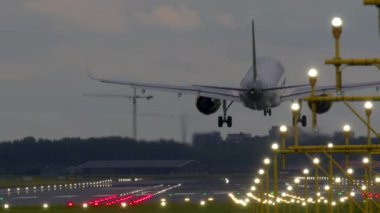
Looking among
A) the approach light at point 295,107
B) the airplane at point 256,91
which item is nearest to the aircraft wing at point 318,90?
the airplane at point 256,91

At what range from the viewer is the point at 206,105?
→ 347 feet

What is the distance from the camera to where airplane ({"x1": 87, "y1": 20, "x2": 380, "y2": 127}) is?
3888 inches

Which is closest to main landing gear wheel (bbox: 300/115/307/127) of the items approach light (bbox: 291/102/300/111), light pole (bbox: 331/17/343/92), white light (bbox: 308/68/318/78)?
approach light (bbox: 291/102/300/111)

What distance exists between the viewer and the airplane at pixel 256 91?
9875cm

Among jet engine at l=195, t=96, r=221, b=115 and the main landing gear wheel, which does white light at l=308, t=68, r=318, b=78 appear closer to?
jet engine at l=195, t=96, r=221, b=115

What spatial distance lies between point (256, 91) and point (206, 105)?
9092 mm

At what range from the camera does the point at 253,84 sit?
98.4 meters

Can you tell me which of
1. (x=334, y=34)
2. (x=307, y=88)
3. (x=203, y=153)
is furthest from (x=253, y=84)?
(x=203, y=153)

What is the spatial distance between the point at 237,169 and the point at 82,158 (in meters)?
28.2

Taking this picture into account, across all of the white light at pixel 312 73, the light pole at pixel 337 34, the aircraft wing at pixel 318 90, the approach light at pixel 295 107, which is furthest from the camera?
the aircraft wing at pixel 318 90

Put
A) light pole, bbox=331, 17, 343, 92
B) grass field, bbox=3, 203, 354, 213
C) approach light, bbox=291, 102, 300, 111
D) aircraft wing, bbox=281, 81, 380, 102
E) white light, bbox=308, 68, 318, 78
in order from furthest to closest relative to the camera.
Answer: aircraft wing, bbox=281, 81, 380, 102, grass field, bbox=3, 203, 354, 213, approach light, bbox=291, 102, 300, 111, white light, bbox=308, 68, 318, 78, light pole, bbox=331, 17, 343, 92

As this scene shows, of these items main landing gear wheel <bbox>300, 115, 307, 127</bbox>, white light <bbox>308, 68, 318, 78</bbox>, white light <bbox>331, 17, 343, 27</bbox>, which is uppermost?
main landing gear wheel <bbox>300, 115, 307, 127</bbox>

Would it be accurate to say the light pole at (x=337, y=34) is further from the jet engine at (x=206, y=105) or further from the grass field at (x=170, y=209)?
the jet engine at (x=206, y=105)

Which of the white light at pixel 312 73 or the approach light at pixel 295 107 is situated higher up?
the white light at pixel 312 73
